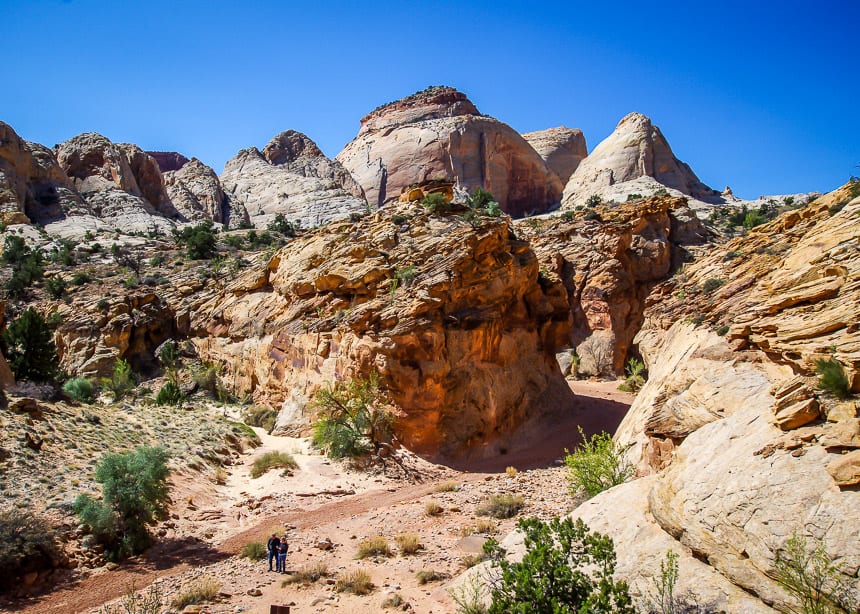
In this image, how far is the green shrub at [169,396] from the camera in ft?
91.2

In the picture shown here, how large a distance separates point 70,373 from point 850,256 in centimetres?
3718

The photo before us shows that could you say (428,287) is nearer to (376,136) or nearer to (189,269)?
(189,269)

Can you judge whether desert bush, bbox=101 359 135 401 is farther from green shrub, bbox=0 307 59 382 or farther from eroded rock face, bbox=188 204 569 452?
eroded rock face, bbox=188 204 569 452

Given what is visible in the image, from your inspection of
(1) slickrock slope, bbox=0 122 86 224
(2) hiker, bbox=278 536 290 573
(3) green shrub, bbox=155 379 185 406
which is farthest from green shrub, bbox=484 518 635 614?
(1) slickrock slope, bbox=0 122 86 224

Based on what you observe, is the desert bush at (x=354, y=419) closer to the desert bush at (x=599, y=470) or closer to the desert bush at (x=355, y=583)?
the desert bush at (x=355, y=583)

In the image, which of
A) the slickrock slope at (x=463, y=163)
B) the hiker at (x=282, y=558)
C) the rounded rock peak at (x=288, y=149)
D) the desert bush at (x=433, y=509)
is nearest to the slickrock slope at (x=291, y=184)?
the rounded rock peak at (x=288, y=149)

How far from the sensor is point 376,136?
79562mm

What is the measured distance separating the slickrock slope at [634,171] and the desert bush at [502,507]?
167 feet

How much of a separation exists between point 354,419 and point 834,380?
1672 cm

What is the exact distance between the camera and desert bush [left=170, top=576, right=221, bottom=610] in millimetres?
10453

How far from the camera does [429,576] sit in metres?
11.2

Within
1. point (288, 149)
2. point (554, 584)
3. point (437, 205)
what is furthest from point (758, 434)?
point (288, 149)

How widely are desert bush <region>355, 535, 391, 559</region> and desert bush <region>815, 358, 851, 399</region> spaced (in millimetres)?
9722

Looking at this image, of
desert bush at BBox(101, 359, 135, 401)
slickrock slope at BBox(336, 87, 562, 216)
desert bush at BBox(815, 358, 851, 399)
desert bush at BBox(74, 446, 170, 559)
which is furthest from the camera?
slickrock slope at BBox(336, 87, 562, 216)
